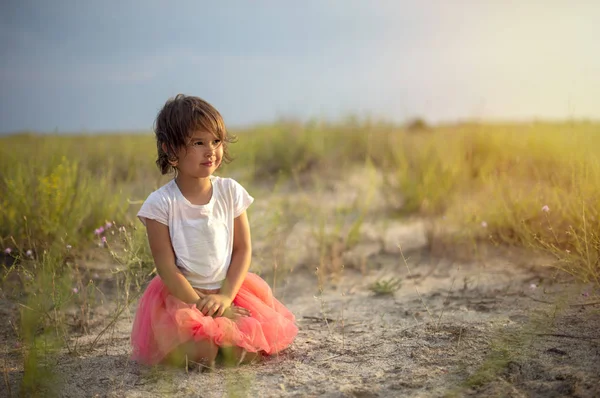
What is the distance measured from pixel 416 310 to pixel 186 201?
60.2 inches

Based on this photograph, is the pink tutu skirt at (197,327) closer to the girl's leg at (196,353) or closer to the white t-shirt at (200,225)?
the girl's leg at (196,353)

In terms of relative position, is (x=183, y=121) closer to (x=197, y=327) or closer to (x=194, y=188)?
(x=194, y=188)

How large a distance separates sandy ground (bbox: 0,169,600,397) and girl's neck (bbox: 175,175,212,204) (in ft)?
2.57

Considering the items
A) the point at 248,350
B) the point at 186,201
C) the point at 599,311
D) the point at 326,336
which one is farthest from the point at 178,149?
the point at 599,311

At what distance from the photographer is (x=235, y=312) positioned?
8.51ft

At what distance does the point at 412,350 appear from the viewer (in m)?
2.60

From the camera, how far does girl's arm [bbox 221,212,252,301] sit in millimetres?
2635

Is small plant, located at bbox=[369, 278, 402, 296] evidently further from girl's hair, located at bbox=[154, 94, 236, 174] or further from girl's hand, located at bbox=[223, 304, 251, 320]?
girl's hair, located at bbox=[154, 94, 236, 174]

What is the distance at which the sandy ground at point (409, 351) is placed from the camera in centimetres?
224

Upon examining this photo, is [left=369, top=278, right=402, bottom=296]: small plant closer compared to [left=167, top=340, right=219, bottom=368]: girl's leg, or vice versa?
[left=167, top=340, right=219, bottom=368]: girl's leg

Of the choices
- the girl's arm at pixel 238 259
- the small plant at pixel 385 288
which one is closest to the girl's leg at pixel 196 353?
the girl's arm at pixel 238 259

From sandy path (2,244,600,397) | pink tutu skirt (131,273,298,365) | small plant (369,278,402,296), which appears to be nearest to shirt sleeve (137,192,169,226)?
pink tutu skirt (131,273,298,365)

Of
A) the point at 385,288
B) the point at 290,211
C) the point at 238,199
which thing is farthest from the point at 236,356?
the point at 290,211

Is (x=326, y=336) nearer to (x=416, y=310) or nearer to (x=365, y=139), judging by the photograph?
(x=416, y=310)
